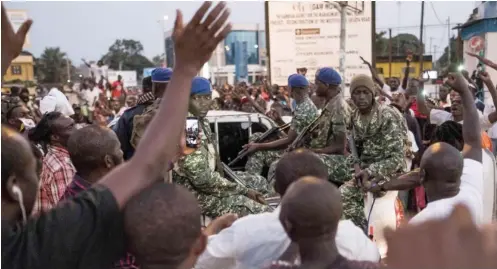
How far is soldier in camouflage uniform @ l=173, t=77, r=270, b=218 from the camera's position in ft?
12.0

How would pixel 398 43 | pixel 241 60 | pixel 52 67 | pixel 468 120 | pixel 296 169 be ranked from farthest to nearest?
pixel 52 67
pixel 398 43
pixel 241 60
pixel 468 120
pixel 296 169

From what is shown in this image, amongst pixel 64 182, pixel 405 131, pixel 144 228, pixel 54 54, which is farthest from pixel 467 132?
pixel 54 54

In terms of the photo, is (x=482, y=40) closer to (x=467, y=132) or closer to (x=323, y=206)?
(x=467, y=132)

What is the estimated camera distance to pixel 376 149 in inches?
169

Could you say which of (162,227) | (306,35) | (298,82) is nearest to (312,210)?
(162,227)

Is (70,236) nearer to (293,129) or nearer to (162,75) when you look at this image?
(162,75)

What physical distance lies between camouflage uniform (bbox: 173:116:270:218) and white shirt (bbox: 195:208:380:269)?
51.9 inches

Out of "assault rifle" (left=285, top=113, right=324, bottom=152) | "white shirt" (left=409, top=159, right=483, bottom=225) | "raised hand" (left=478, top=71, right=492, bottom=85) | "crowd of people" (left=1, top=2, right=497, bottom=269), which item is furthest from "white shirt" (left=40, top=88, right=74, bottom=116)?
"white shirt" (left=409, top=159, right=483, bottom=225)

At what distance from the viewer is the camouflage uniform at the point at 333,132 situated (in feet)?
15.0

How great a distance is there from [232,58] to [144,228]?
46429mm

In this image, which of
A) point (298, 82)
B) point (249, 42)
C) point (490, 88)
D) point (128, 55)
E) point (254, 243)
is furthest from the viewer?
point (128, 55)

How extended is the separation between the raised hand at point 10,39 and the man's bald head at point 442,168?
1.84 meters

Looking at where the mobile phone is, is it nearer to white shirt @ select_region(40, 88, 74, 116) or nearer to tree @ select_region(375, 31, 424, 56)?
white shirt @ select_region(40, 88, 74, 116)

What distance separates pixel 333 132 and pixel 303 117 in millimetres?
446
